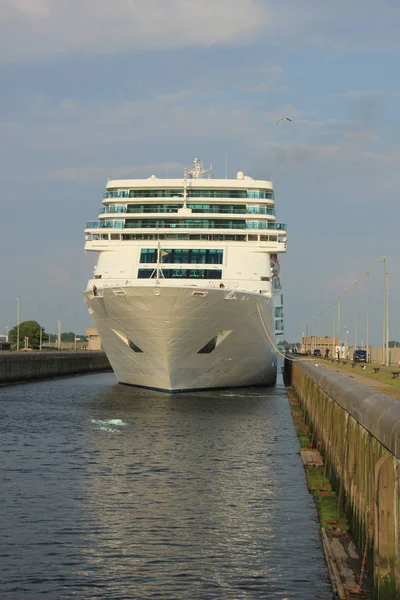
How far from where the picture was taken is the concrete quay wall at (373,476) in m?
10.3

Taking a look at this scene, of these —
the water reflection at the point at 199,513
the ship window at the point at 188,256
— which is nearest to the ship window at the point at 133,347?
the ship window at the point at 188,256

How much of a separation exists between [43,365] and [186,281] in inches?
1299

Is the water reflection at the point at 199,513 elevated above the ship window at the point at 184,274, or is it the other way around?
the ship window at the point at 184,274

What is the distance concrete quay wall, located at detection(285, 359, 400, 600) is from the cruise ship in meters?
26.1

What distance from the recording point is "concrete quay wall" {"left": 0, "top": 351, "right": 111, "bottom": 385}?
221 feet

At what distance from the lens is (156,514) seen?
17438 mm

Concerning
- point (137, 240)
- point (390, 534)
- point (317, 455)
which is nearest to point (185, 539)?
point (390, 534)

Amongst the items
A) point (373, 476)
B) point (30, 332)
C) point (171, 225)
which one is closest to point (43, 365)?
point (171, 225)

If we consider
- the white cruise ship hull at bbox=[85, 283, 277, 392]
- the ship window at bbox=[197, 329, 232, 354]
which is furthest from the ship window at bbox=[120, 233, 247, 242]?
the ship window at bbox=[197, 329, 232, 354]

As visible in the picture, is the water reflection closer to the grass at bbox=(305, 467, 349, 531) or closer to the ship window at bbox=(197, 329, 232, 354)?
the grass at bbox=(305, 467, 349, 531)

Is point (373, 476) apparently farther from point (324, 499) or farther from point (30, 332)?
point (30, 332)

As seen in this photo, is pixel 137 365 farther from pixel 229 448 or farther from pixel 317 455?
pixel 317 455

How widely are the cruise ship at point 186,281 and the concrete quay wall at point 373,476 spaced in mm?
26064

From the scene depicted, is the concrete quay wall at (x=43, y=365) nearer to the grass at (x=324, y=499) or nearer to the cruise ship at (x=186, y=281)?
the cruise ship at (x=186, y=281)
